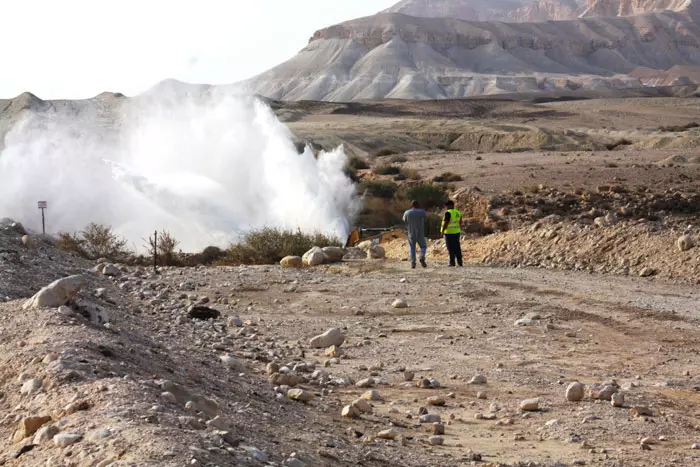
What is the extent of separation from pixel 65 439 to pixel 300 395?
3.09 m

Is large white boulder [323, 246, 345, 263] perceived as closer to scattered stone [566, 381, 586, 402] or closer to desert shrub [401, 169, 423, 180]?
scattered stone [566, 381, 586, 402]

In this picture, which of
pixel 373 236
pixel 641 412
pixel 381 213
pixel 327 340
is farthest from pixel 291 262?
pixel 381 213

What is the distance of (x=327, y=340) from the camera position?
37.1 feet

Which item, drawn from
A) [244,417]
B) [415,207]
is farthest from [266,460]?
[415,207]

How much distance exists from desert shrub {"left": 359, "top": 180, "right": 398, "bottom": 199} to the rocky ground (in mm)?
15873

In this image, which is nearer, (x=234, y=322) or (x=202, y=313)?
(x=234, y=322)

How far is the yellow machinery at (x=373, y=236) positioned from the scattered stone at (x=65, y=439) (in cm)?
1714

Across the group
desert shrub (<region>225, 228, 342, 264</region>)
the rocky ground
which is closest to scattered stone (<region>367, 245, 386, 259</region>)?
desert shrub (<region>225, 228, 342, 264</region>)

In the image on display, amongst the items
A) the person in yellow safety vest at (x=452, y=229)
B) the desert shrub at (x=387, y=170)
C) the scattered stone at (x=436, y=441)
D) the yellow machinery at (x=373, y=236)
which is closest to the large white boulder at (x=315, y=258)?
the person in yellow safety vest at (x=452, y=229)

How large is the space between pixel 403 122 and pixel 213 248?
57.2 m

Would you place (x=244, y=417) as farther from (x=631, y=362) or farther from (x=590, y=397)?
(x=631, y=362)

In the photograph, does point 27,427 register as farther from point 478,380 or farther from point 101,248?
point 101,248

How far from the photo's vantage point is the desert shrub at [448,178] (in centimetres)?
3316

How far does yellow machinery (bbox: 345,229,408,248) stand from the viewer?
22767 millimetres
